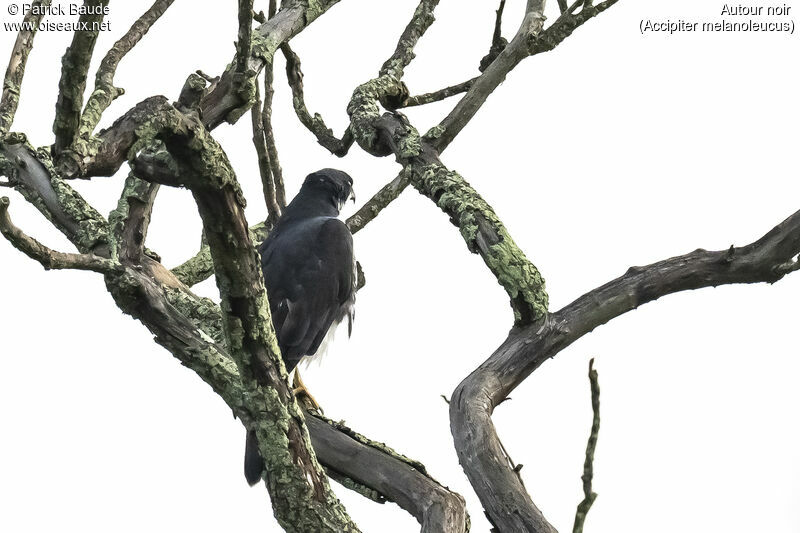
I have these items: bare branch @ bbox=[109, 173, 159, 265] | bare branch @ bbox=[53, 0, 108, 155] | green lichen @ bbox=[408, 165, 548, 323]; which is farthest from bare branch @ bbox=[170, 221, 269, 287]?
bare branch @ bbox=[53, 0, 108, 155]

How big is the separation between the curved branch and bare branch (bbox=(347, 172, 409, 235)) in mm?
1647

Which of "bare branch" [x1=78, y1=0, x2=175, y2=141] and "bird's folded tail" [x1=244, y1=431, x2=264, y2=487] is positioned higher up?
"bare branch" [x1=78, y1=0, x2=175, y2=141]

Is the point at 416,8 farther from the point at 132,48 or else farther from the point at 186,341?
the point at 186,341

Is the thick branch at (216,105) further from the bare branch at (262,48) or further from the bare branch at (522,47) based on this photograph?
the bare branch at (522,47)

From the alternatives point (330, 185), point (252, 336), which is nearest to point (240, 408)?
point (252, 336)

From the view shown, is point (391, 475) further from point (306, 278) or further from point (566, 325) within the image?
point (306, 278)

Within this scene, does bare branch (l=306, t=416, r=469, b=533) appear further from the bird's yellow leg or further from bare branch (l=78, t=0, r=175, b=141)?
bare branch (l=78, t=0, r=175, b=141)

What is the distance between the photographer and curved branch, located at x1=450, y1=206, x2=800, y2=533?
3.18 metres

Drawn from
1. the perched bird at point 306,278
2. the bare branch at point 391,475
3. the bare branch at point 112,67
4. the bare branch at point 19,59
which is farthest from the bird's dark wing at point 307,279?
the bare branch at point 19,59

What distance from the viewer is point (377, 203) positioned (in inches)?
204

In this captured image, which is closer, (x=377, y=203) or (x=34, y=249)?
(x=34, y=249)

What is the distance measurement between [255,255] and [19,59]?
2046 mm

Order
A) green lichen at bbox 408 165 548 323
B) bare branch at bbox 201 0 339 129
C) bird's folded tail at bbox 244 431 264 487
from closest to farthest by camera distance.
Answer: green lichen at bbox 408 165 548 323 < bird's folded tail at bbox 244 431 264 487 < bare branch at bbox 201 0 339 129

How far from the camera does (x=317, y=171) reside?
6320 mm
